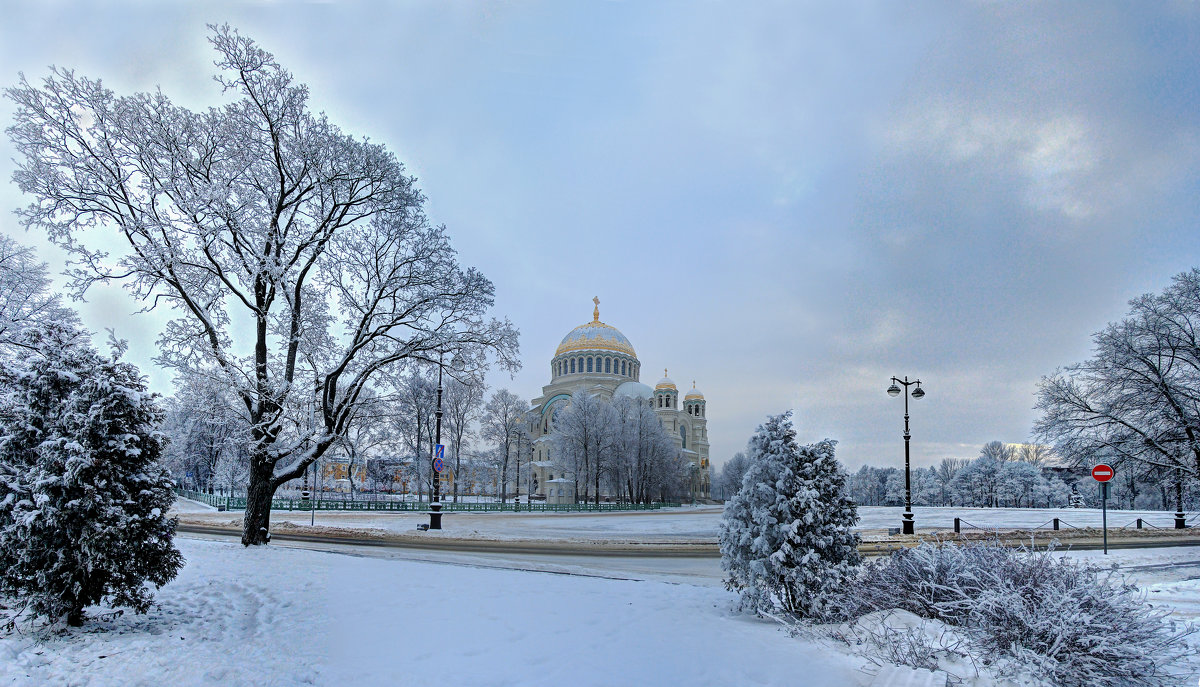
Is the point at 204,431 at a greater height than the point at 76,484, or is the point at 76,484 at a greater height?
the point at 76,484

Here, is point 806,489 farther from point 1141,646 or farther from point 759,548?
point 1141,646

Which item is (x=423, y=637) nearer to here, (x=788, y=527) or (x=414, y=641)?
(x=414, y=641)

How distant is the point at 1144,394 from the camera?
877 inches

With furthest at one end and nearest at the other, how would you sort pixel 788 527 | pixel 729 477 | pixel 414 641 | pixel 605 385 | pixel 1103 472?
pixel 729 477 → pixel 605 385 → pixel 1103 472 → pixel 788 527 → pixel 414 641

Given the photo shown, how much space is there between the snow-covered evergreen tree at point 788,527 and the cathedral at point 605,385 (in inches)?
2482

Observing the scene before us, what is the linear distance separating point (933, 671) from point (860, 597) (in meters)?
2.10

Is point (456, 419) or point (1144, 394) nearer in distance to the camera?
point (1144, 394)

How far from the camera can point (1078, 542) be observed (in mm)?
19766

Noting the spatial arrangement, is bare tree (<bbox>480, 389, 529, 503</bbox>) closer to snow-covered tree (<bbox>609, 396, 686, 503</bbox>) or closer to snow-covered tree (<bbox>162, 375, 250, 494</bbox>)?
snow-covered tree (<bbox>609, 396, 686, 503</bbox>)

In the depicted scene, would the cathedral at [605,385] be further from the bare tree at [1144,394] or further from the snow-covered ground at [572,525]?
the bare tree at [1144,394]

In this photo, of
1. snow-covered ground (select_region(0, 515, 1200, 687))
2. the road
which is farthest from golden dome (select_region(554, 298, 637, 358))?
snow-covered ground (select_region(0, 515, 1200, 687))

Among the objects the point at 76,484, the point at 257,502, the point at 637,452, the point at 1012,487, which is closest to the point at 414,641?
the point at 76,484

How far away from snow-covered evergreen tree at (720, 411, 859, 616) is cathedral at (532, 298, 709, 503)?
63052 mm

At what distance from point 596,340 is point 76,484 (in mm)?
76856
